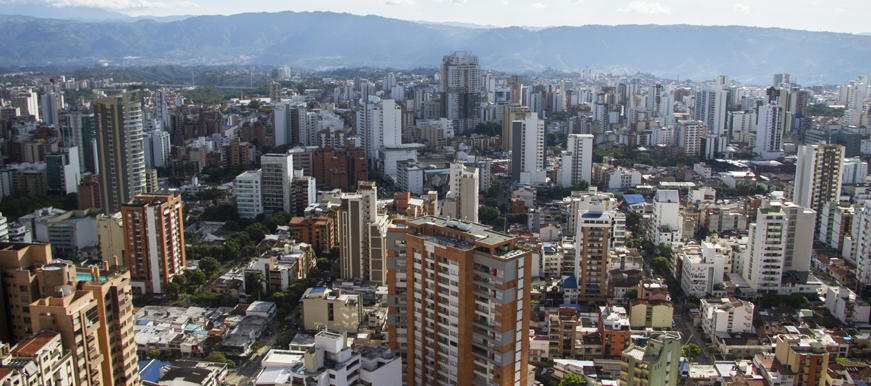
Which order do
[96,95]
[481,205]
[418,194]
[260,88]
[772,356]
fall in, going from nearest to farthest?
[772,356] → [96,95] → [481,205] → [418,194] → [260,88]

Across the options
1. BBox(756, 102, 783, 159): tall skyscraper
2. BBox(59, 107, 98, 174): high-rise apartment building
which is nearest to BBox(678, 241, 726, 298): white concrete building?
BBox(756, 102, 783, 159): tall skyscraper

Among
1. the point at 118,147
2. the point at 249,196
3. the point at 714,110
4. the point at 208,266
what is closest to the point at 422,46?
the point at 714,110

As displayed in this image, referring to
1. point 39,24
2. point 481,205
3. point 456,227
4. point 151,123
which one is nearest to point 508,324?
point 456,227

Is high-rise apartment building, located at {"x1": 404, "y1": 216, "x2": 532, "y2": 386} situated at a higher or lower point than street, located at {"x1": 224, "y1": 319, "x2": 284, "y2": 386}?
higher

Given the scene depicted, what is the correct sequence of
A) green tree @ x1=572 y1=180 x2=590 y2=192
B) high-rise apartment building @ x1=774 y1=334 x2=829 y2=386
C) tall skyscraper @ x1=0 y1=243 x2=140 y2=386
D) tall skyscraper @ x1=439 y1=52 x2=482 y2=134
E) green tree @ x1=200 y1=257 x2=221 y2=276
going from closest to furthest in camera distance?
tall skyscraper @ x1=0 y1=243 x2=140 y2=386, high-rise apartment building @ x1=774 y1=334 x2=829 y2=386, green tree @ x1=200 y1=257 x2=221 y2=276, green tree @ x1=572 y1=180 x2=590 y2=192, tall skyscraper @ x1=439 y1=52 x2=482 y2=134

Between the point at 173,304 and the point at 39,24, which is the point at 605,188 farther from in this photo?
the point at 39,24

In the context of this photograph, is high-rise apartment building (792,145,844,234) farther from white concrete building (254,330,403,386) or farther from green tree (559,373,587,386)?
white concrete building (254,330,403,386)

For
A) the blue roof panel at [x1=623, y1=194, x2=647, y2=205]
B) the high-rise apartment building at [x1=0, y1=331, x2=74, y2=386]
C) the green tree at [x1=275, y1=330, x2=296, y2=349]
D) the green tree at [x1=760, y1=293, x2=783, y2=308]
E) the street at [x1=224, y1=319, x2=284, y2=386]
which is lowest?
the street at [x1=224, y1=319, x2=284, y2=386]
